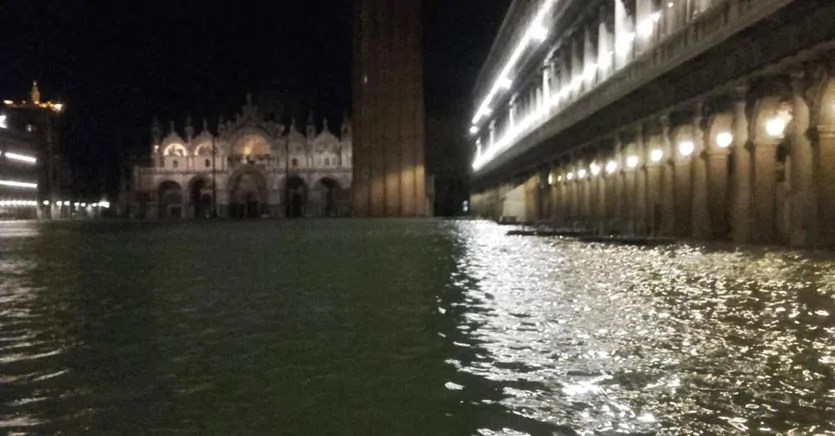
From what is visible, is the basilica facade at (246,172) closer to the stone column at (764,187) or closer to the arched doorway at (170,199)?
the arched doorway at (170,199)

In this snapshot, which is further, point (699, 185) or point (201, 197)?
point (201, 197)

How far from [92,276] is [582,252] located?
11.9 metres

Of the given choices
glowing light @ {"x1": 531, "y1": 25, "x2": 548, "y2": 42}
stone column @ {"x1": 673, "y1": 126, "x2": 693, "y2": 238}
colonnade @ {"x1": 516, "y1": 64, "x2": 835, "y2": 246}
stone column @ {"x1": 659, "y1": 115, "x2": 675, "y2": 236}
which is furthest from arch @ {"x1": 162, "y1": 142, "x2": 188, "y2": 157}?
stone column @ {"x1": 673, "y1": 126, "x2": 693, "y2": 238}

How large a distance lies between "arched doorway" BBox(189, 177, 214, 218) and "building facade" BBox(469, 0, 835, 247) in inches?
2712

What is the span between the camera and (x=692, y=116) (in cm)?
2956

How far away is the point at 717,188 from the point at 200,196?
320ft

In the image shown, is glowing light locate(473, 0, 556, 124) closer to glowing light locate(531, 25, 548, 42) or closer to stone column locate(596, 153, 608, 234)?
glowing light locate(531, 25, 548, 42)

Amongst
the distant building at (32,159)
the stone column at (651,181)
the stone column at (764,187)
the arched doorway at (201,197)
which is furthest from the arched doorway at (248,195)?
the stone column at (764,187)

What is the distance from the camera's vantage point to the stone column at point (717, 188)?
2780cm

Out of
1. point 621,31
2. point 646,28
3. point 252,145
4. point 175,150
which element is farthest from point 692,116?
point 175,150

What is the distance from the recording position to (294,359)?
27.5 feet

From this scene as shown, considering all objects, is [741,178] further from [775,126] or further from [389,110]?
[389,110]

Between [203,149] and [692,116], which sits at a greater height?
[203,149]

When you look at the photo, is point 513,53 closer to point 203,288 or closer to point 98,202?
point 203,288
